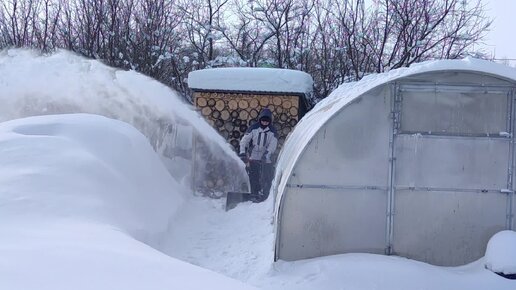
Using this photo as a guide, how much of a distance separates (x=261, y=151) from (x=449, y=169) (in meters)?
4.20

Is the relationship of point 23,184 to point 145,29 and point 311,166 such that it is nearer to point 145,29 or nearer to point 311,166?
point 311,166

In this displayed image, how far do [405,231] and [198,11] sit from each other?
50.4 ft

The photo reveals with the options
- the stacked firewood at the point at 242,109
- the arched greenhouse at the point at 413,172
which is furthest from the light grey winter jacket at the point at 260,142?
the arched greenhouse at the point at 413,172

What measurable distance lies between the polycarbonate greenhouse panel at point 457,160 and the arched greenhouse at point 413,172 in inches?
0.4

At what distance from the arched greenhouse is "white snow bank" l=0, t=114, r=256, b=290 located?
6.45ft

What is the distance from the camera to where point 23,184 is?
547 centimetres

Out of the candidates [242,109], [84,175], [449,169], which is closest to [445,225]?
[449,169]

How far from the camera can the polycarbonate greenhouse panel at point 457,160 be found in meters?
6.27

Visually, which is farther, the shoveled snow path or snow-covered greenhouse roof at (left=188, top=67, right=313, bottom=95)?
snow-covered greenhouse roof at (left=188, top=67, right=313, bottom=95)

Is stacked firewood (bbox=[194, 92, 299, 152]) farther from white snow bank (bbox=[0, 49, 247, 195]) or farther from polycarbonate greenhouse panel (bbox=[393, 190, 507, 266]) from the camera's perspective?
polycarbonate greenhouse panel (bbox=[393, 190, 507, 266])

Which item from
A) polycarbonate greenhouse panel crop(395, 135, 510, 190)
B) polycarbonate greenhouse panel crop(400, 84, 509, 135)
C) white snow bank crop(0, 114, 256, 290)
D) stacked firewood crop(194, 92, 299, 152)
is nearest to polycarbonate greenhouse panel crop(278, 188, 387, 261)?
polycarbonate greenhouse panel crop(395, 135, 510, 190)

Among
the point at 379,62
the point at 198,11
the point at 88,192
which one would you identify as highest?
the point at 198,11

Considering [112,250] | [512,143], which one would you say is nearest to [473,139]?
[512,143]

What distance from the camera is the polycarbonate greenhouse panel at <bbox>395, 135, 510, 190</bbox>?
627 centimetres
